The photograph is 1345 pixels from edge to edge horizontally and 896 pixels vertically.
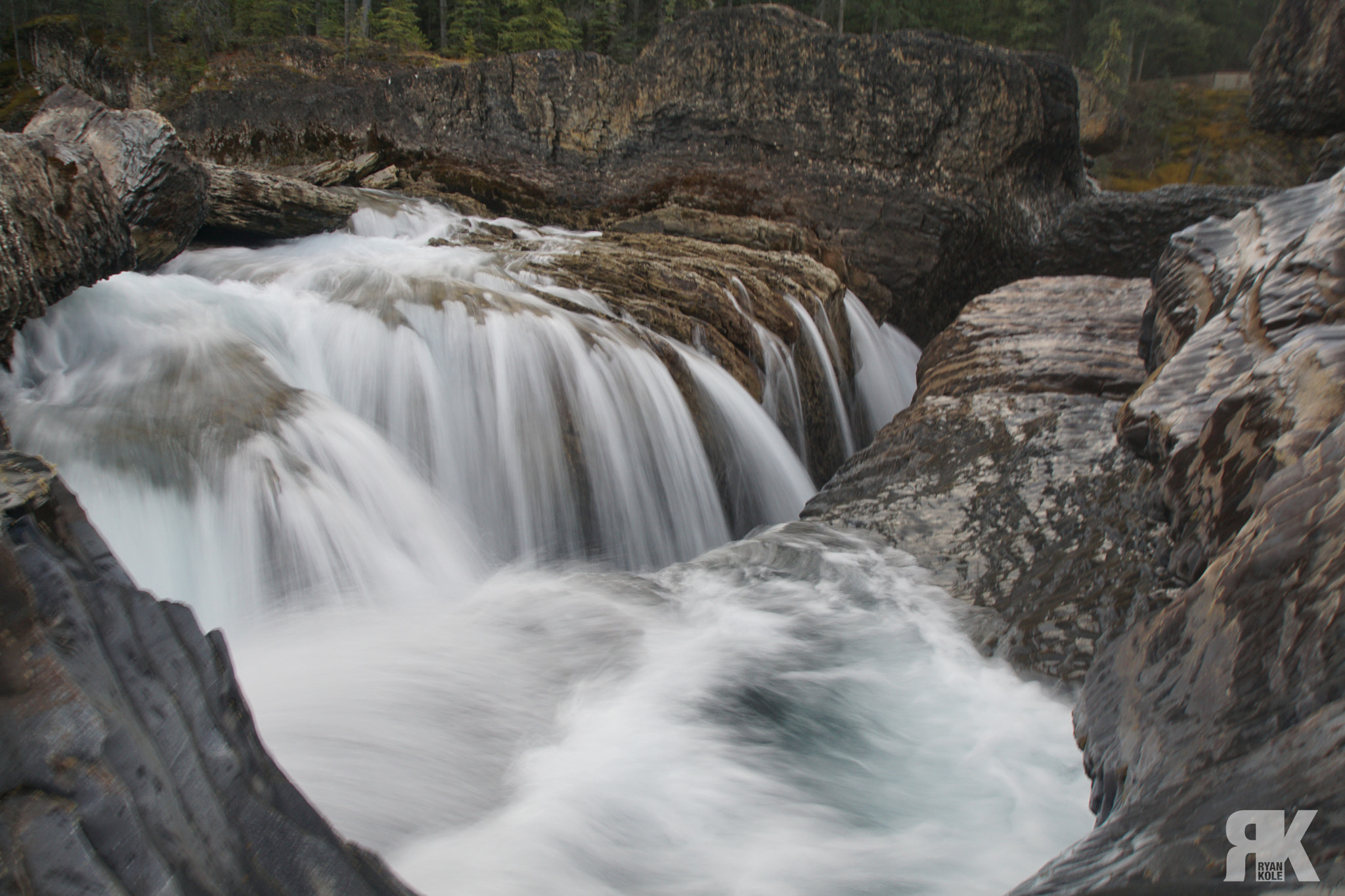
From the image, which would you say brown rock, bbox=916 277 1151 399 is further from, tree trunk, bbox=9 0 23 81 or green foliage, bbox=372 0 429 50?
tree trunk, bbox=9 0 23 81

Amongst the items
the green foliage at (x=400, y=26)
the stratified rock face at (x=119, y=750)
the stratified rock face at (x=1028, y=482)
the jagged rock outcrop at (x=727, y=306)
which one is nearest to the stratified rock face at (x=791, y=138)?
the jagged rock outcrop at (x=727, y=306)

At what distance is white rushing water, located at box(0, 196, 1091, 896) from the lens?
2227mm

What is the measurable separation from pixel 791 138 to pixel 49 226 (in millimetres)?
8170

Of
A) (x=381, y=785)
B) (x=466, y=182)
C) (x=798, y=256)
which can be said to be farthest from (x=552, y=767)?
(x=466, y=182)

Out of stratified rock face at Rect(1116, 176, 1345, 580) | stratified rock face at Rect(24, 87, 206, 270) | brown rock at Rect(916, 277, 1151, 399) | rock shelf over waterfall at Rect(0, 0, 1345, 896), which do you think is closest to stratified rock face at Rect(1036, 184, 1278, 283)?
rock shelf over waterfall at Rect(0, 0, 1345, 896)

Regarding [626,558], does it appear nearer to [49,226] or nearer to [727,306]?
[727,306]

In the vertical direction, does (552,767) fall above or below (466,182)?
below

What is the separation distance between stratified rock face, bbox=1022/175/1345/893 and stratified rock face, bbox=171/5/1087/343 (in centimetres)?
701

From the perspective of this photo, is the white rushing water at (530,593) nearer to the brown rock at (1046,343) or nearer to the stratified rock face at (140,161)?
the stratified rock face at (140,161)

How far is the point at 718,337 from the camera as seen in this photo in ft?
17.8

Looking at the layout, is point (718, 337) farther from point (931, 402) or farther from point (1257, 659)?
point (1257, 659)

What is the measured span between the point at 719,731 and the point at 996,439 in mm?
2187

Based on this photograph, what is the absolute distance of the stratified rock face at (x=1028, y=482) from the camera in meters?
3.01

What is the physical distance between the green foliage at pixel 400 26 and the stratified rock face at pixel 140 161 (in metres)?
24.9
